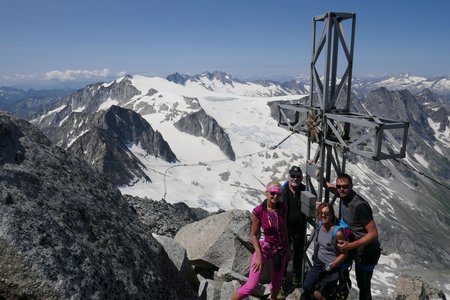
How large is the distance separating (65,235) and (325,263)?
19.2 ft

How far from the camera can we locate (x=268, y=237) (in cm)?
846

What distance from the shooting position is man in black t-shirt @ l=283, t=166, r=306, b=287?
32.4 feet

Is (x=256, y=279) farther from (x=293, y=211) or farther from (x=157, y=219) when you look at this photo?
(x=157, y=219)

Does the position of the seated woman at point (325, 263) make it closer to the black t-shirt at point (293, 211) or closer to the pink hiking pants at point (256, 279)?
the pink hiking pants at point (256, 279)

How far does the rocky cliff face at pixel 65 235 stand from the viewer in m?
4.62

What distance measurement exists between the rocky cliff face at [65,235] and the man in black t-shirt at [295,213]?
143 inches

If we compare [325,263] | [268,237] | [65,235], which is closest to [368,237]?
[325,263]

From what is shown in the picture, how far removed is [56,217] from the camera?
17.7ft

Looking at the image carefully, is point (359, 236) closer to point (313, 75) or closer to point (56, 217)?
point (313, 75)

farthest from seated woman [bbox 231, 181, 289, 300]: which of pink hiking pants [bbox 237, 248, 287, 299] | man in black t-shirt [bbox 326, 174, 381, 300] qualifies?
man in black t-shirt [bbox 326, 174, 381, 300]

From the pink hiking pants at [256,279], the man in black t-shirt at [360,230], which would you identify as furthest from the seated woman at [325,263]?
A: the pink hiking pants at [256,279]

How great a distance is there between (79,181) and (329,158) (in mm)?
7002

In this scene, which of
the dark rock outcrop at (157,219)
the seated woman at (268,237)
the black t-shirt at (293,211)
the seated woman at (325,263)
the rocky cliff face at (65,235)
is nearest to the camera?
the rocky cliff face at (65,235)

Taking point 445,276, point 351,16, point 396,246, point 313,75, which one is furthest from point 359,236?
point 396,246
